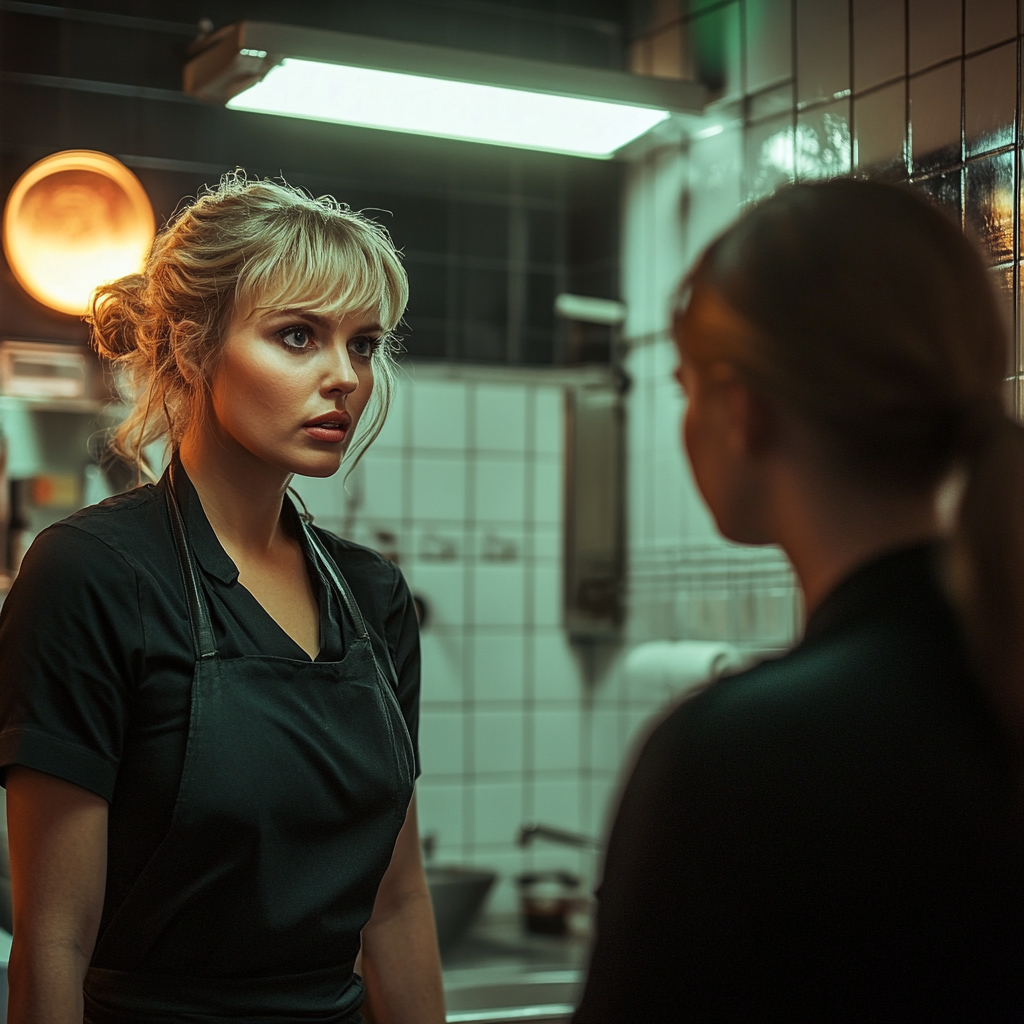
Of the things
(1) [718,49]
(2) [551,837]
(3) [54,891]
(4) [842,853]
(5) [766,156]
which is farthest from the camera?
(2) [551,837]

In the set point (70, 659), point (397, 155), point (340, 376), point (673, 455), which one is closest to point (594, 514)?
point (673, 455)

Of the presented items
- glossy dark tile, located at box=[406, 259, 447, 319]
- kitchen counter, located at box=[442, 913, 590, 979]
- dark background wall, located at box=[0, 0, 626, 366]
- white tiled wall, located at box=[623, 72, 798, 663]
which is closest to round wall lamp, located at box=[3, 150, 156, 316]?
dark background wall, located at box=[0, 0, 626, 366]

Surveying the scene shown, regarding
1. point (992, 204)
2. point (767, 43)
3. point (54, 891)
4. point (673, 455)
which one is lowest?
point (54, 891)

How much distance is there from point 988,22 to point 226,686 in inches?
47.5

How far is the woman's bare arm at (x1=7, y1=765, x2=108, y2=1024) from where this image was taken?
3.37 ft

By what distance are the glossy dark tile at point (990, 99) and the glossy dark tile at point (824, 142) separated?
20 centimetres

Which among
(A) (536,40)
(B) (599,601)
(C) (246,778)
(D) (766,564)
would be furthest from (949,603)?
(A) (536,40)

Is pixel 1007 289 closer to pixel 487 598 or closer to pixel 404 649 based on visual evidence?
pixel 404 649

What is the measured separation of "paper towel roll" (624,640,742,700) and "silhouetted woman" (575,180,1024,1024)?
210 cm

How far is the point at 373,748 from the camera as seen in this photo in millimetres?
1218

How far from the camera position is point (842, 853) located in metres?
0.56

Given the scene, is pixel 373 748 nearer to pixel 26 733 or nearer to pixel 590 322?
pixel 26 733

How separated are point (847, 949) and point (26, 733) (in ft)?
2.32

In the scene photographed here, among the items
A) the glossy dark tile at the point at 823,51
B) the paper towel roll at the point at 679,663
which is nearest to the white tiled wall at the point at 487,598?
the paper towel roll at the point at 679,663
